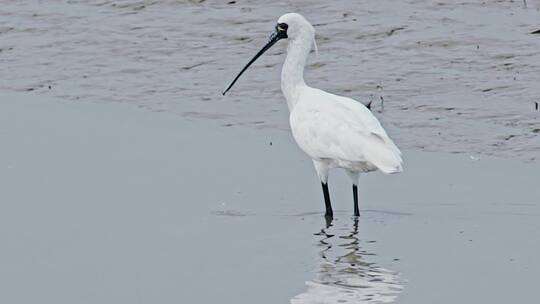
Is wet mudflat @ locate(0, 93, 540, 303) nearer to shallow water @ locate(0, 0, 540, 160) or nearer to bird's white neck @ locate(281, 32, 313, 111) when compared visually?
bird's white neck @ locate(281, 32, 313, 111)

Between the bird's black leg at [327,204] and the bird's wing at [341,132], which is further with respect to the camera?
the bird's black leg at [327,204]

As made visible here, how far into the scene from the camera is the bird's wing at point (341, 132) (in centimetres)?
984

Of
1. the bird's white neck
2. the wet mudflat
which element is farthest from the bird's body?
the wet mudflat

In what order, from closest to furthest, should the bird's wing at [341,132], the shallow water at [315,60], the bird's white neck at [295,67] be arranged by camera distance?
1. the bird's wing at [341,132]
2. the bird's white neck at [295,67]
3. the shallow water at [315,60]

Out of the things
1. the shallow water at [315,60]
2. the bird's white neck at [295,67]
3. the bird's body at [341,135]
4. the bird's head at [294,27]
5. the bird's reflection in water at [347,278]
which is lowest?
the bird's reflection in water at [347,278]

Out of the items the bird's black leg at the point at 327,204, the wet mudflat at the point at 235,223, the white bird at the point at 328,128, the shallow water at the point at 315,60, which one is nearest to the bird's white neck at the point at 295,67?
the white bird at the point at 328,128

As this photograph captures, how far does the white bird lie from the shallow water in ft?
4.98

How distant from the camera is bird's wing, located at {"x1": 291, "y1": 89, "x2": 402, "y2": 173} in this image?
9844 millimetres

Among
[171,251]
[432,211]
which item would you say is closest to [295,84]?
[432,211]

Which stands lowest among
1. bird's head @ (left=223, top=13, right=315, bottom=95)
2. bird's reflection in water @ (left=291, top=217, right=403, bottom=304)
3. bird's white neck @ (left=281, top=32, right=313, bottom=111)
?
bird's reflection in water @ (left=291, top=217, right=403, bottom=304)

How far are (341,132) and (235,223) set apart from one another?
89 cm

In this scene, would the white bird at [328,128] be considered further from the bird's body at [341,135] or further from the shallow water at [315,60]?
the shallow water at [315,60]

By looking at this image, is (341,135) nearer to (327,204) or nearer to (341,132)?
(341,132)

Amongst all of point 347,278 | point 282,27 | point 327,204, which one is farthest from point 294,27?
point 347,278
